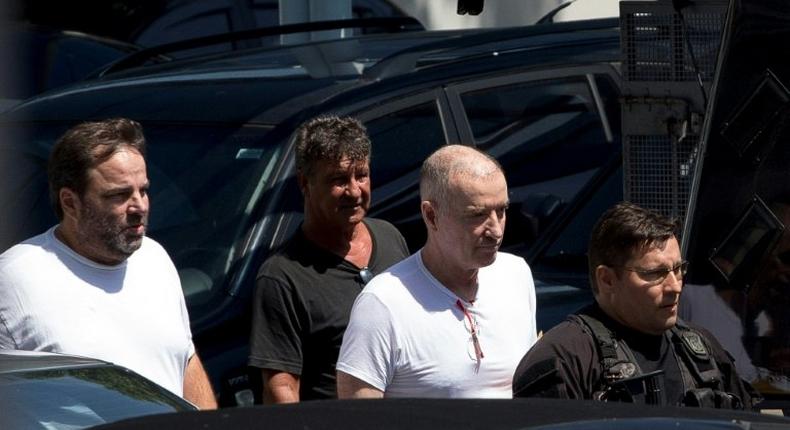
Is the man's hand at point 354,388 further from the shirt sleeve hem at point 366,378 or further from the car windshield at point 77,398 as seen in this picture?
the car windshield at point 77,398

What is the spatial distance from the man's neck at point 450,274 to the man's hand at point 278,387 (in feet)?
1.84

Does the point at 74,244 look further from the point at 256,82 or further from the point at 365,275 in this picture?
the point at 256,82

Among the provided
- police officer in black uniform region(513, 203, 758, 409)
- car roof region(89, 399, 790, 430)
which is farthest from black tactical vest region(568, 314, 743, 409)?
car roof region(89, 399, 790, 430)

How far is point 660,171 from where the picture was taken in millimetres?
5621

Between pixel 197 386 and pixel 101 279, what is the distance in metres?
0.44

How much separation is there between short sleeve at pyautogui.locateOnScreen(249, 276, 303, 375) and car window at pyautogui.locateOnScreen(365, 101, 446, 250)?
1071mm

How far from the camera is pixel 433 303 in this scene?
4633mm

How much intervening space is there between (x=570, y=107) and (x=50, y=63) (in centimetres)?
487

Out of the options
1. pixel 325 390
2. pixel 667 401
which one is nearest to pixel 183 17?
pixel 325 390

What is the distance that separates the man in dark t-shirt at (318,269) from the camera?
491 centimetres

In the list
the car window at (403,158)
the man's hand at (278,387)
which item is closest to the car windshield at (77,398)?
the man's hand at (278,387)

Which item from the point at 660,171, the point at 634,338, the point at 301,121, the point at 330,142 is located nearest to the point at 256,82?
the point at 301,121

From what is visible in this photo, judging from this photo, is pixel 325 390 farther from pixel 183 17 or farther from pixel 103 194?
pixel 183 17

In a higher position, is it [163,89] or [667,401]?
[163,89]
